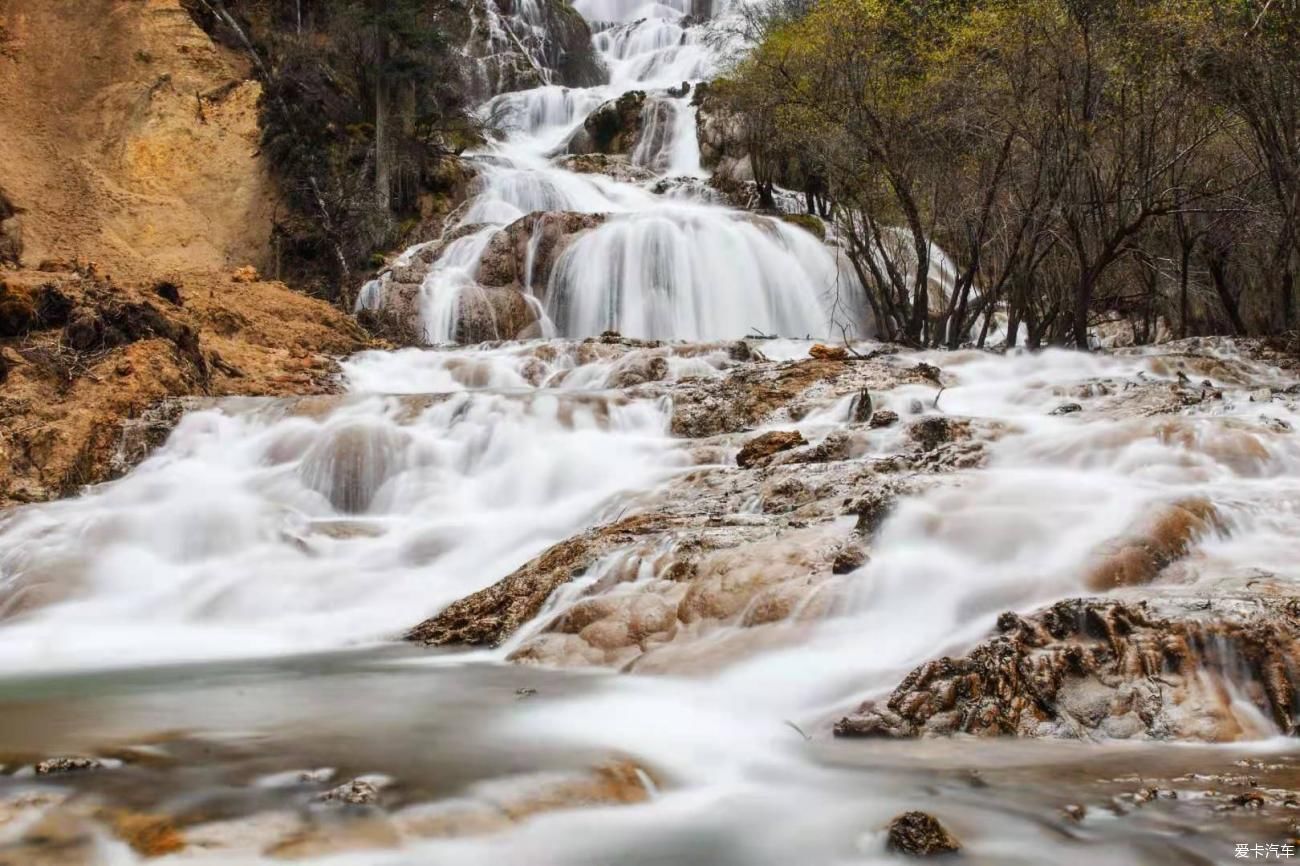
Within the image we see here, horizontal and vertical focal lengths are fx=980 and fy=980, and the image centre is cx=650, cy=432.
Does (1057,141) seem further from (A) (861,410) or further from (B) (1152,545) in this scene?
(B) (1152,545)

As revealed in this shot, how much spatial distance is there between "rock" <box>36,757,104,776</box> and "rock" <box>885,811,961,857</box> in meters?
2.72

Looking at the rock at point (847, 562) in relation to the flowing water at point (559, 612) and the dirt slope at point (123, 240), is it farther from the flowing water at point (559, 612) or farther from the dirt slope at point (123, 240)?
the dirt slope at point (123, 240)

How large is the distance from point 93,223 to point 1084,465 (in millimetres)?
20421

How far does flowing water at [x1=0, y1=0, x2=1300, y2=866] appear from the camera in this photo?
315cm

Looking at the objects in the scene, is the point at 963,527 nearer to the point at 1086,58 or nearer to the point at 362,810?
the point at 362,810

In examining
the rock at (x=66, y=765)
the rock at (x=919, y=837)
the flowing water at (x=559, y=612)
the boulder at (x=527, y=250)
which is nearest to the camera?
the rock at (x=919, y=837)

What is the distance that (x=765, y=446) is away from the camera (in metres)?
8.91

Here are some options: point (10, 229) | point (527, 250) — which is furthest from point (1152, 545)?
point (10, 229)

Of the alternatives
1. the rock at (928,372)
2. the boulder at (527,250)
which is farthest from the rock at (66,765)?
the boulder at (527,250)

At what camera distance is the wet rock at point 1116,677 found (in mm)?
3889

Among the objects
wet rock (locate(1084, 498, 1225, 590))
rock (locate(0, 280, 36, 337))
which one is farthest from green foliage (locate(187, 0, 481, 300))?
wet rock (locate(1084, 498, 1225, 590))

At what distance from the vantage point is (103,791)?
10.5 feet

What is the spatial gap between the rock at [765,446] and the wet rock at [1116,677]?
14.7ft

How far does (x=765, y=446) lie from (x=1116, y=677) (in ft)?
16.3
